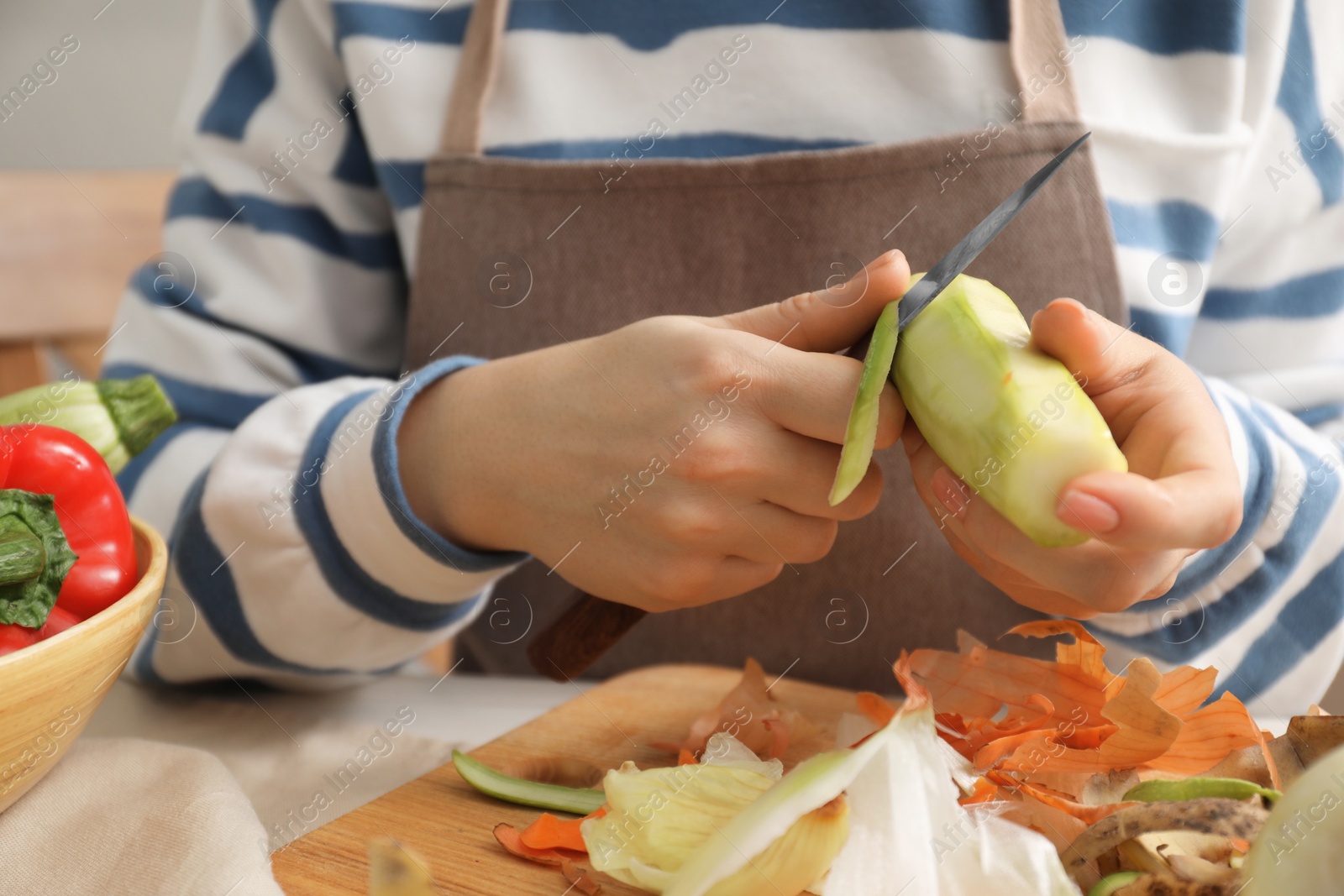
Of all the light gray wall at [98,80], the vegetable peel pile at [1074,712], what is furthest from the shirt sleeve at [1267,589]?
the light gray wall at [98,80]

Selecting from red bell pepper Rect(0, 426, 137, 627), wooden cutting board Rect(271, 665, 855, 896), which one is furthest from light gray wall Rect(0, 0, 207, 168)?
wooden cutting board Rect(271, 665, 855, 896)

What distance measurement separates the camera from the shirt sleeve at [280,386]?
0.54 meters

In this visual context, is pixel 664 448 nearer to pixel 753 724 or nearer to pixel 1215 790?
pixel 753 724

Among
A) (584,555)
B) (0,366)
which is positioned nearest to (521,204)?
(584,555)

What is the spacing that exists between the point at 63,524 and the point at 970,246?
0.38m

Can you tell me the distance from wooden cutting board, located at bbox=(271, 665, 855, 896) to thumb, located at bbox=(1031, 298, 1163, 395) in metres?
0.22

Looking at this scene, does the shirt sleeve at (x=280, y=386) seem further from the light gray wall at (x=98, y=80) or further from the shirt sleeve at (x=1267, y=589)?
the light gray wall at (x=98, y=80)

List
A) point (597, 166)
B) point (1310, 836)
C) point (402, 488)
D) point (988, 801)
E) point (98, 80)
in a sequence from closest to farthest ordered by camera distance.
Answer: point (1310, 836) → point (988, 801) → point (402, 488) → point (597, 166) → point (98, 80)

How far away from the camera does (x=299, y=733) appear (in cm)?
→ 55

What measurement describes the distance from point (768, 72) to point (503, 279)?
21 centimetres

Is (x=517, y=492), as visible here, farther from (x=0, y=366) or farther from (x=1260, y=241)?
(x=0, y=366)

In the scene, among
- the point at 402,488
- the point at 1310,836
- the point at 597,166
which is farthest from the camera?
the point at 597,166

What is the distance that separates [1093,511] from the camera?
0.29 m

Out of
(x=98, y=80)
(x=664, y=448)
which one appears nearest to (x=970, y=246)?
(x=664, y=448)
